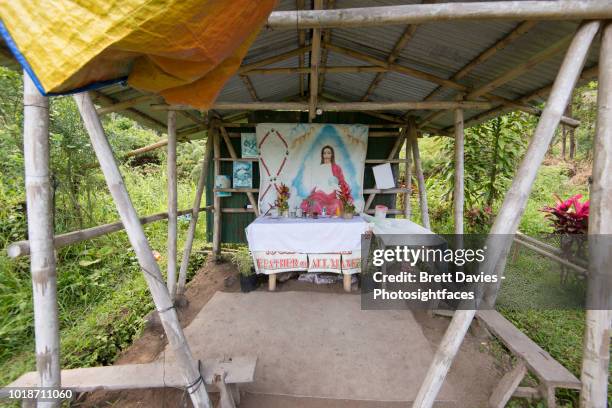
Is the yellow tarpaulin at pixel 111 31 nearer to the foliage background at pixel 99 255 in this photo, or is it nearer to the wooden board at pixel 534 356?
the foliage background at pixel 99 255

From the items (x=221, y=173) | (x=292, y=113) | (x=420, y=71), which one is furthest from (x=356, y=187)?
(x=221, y=173)

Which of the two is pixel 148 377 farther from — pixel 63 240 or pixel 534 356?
pixel 534 356

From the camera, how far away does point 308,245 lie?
4082mm

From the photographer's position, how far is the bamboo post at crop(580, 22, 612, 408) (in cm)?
174

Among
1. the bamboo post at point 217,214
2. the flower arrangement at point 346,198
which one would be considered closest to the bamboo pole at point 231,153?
the bamboo post at point 217,214

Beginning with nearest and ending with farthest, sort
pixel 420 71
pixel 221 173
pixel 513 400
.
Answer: pixel 513 400
pixel 420 71
pixel 221 173

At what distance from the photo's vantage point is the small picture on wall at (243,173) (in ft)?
18.2

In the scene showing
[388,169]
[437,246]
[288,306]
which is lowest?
[288,306]

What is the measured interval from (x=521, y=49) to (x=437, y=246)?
2.25 meters

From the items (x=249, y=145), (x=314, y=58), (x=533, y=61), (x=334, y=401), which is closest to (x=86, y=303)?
(x=249, y=145)

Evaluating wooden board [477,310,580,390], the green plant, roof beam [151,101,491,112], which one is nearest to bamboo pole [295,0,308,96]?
roof beam [151,101,491,112]

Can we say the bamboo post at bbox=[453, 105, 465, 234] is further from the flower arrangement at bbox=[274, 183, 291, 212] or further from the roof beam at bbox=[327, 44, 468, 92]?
the flower arrangement at bbox=[274, 183, 291, 212]

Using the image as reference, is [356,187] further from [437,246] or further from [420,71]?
[420,71]

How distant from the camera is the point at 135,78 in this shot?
1.24m
